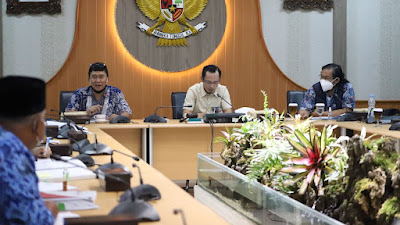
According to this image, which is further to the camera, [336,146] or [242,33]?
[242,33]

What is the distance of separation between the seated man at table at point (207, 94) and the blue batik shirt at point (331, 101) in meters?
Result: 0.77

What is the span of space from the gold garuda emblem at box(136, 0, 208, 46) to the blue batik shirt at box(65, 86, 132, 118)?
1.41 m

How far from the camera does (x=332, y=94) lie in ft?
19.7

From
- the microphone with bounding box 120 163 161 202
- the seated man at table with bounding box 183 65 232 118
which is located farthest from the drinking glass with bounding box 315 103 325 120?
the microphone with bounding box 120 163 161 202

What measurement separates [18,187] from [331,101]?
5.03 m

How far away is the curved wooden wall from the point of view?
680cm

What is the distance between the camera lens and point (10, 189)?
4.18 ft

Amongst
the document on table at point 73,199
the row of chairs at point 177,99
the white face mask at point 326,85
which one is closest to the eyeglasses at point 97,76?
the row of chairs at point 177,99

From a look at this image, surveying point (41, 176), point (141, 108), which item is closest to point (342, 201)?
point (41, 176)

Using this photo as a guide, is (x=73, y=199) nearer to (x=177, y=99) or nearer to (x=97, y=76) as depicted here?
(x=97, y=76)

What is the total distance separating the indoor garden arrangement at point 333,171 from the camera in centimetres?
220

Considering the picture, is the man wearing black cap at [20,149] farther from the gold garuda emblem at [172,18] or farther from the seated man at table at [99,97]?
the gold garuda emblem at [172,18]

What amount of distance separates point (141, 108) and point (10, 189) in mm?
5747

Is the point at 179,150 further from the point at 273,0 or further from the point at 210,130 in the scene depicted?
the point at 273,0
